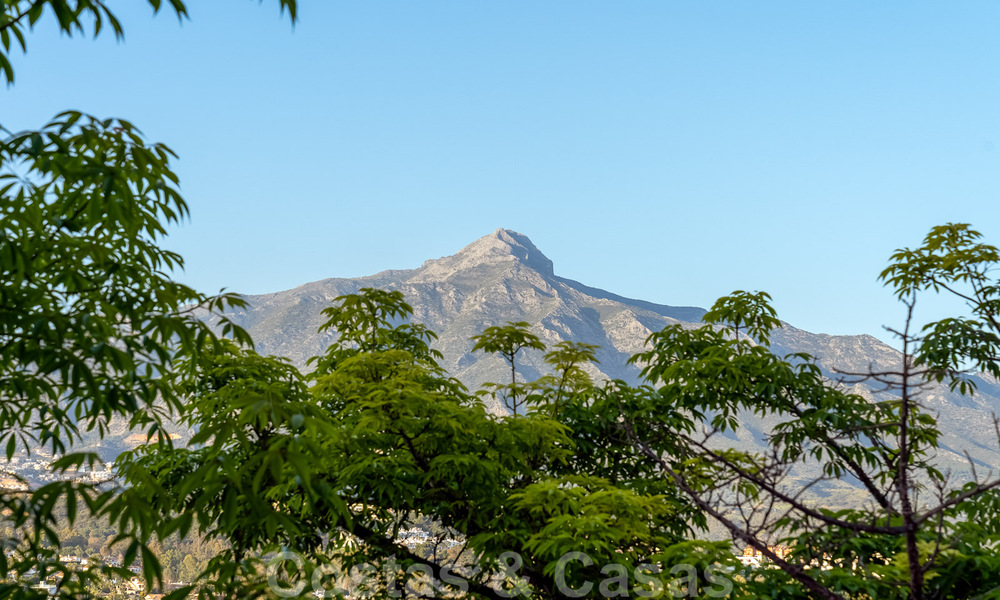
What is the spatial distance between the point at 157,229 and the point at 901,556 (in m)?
4.46

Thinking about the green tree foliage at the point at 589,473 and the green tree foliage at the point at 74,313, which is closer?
the green tree foliage at the point at 74,313

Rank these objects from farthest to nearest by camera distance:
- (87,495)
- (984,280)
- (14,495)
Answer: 1. (984,280)
2. (14,495)
3. (87,495)

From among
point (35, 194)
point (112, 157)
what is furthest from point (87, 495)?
point (112, 157)

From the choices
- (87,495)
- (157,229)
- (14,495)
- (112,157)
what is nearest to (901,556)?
(87,495)

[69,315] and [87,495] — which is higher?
[69,315]

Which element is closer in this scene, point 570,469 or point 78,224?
point 78,224

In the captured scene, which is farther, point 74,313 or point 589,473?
point 589,473

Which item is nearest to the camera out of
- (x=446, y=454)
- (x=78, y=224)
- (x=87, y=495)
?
(x=87, y=495)

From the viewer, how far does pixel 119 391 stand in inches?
116

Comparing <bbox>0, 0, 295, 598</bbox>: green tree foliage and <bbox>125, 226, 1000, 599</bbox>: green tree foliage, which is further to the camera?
<bbox>125, 226, 1000, 599</bbox>: green tree foliage

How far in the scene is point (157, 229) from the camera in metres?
3.68

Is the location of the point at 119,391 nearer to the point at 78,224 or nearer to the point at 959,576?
the point at 78,224

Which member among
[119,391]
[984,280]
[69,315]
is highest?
[984,280]

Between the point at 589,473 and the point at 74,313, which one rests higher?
the point at 74,313
